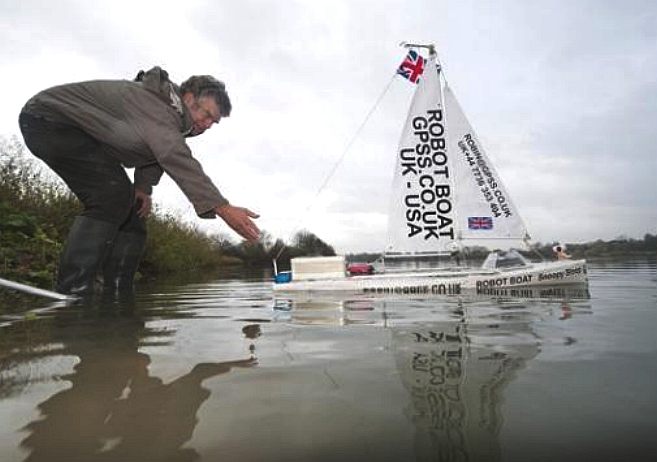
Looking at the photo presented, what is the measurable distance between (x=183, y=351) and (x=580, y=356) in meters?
1.77

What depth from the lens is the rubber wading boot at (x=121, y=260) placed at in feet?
12.9

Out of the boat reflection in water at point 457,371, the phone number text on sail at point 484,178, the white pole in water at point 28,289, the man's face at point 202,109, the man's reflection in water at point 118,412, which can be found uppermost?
the phone number text on sail at point 484,178

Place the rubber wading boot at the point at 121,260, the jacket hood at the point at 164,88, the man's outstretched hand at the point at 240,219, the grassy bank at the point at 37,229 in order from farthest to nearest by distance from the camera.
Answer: the grassy bank at the point at 37,229 → the rubber wading boot at the point at 121,260 → the jacket hood at the point at 164,88 → the man's outstretched hand at the point at 240,219

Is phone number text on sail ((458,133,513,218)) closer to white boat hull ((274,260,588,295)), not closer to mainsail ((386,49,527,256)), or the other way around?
mainsail ((386,49,527,256))

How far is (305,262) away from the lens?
831cm

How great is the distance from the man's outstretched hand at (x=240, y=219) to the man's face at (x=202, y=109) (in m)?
0.81

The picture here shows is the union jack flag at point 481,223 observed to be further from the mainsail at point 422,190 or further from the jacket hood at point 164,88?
the jacket hood at point 164,88

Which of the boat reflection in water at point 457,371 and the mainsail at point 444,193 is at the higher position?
the mainsail at point 444,193

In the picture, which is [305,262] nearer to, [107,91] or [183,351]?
[107,91]

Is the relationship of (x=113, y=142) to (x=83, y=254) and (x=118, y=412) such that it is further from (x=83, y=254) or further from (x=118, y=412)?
(x=118, y=412)

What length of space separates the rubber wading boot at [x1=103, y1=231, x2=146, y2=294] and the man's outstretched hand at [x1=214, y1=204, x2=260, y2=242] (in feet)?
5.94

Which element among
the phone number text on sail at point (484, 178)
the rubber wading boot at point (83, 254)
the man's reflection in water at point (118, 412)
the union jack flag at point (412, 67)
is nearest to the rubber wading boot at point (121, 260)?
the rubber wading boot at point (83, 254)

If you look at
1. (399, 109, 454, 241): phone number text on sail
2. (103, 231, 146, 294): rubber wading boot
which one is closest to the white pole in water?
(103, 231, 146, 294): rubber wading boot

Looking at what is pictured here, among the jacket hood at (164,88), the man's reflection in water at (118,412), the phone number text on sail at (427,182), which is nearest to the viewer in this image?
the man's reflection in water at (118,412)
